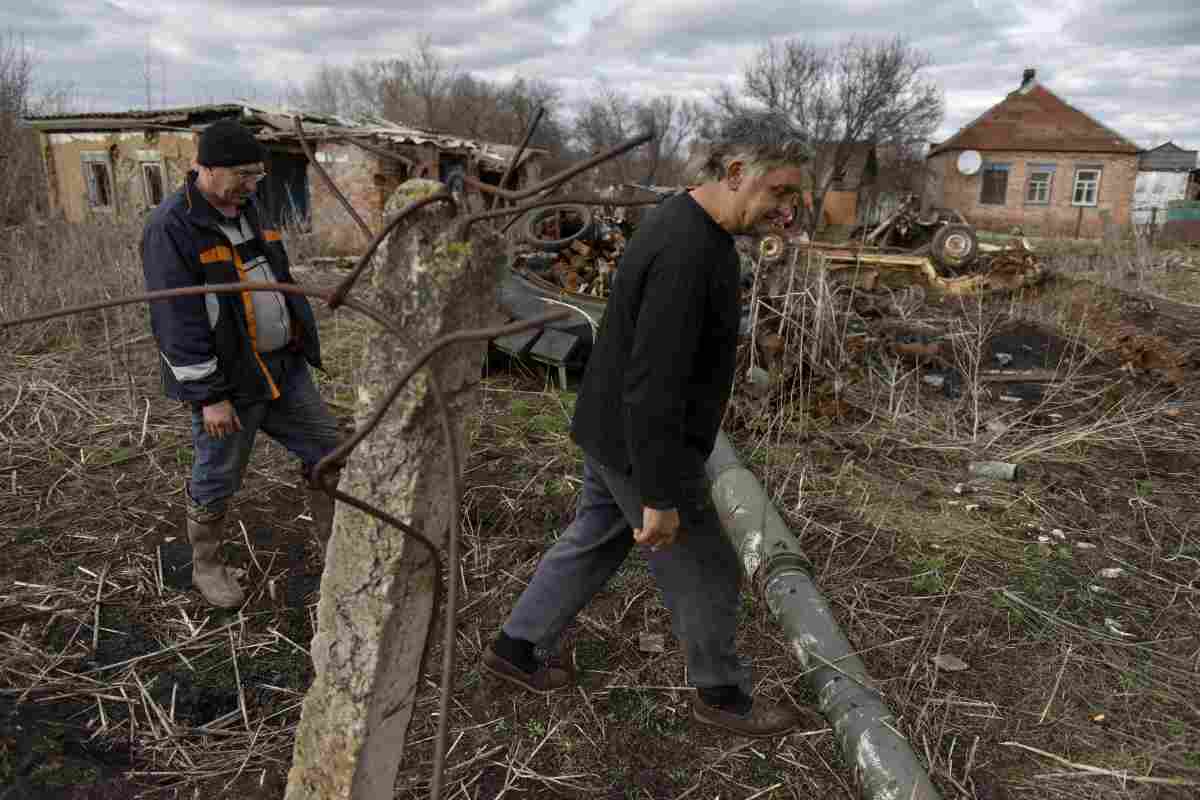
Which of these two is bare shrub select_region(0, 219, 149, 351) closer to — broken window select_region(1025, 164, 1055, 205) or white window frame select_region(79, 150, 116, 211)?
white window frame select_region(79, 150, 116, 211)

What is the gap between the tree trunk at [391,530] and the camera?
1038 mm

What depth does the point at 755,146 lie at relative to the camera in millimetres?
1801

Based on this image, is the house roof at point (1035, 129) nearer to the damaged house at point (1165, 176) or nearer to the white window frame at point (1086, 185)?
the white window frame at point (1086, 185)

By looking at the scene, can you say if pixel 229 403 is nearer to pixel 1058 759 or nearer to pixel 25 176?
pixel 1058 759

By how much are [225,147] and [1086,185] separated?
105 ft

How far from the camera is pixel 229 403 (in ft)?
8.24

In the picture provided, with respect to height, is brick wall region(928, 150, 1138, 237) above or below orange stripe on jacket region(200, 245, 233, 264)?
above

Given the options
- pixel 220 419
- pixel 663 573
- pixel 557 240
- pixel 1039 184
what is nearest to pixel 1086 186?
pixel 1039 184

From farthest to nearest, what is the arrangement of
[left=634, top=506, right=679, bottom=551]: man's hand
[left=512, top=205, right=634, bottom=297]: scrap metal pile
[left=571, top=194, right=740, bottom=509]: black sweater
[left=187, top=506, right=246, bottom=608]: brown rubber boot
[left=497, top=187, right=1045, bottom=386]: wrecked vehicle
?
[left=512, top=205, right=634, bottom=297]: scrap metal pile < [left=497, top=187, right=1045, bottom=386]: wrecked vehicle < [left=187, top=506, right=246, bottom=608]: brown rubber boot < [left=634, top=506, right=679, bottom=551]: man's hand < [left=571, top=194, right=740, bottom=509]: black sweater

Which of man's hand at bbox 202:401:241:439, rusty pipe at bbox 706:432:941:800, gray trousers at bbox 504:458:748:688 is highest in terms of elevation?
man's hand at bbox 202:401:241:439

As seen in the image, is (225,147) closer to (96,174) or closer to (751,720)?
(751,720)

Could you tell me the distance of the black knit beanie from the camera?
7.77ft

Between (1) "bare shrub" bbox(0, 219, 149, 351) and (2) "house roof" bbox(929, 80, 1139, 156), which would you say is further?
(2) "house roof" bbox(929, 80, 1139, 156)

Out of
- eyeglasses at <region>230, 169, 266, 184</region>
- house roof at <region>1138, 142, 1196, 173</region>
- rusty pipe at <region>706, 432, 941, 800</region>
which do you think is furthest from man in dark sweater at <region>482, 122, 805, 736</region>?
house roof at <region>1138, 142, 1196, 173</region>
